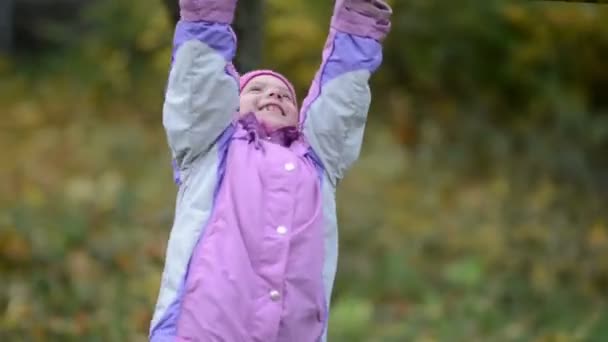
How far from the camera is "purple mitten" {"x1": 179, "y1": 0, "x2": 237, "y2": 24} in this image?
305 centimetres

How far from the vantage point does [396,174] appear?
29.1ft

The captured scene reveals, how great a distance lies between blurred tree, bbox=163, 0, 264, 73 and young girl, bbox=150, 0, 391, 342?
1233mm

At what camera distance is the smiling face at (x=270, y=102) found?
10.6 ft

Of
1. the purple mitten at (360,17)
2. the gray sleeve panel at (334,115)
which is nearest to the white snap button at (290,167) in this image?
the gray sleeve panel at (334,115)

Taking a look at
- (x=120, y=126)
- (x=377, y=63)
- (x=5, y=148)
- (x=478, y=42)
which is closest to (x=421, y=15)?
(x=478, y=42)

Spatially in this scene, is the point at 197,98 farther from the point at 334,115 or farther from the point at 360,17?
the point at 360,17

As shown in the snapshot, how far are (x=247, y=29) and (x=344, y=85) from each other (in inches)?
51.8

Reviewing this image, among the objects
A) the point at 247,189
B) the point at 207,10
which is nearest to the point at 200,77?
the point at 207,10

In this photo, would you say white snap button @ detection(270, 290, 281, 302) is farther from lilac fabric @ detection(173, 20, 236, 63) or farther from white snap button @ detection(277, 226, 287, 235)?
lilac fabric @ detection(173, 20, 236, 63)

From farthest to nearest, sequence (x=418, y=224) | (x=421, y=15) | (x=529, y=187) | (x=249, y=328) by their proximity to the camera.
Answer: (x=421, y=15), (x=529, y=187), (x=418, y=224), (x=249, y=328)

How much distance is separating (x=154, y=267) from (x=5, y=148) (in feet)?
8.26

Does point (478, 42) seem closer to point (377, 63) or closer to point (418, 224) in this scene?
point (418, 224)

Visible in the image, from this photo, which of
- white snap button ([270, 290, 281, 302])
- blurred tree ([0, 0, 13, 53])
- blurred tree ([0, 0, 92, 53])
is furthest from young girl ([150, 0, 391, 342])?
blurred tree ([0, 0, 13, 53])

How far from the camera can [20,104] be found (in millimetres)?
10070
